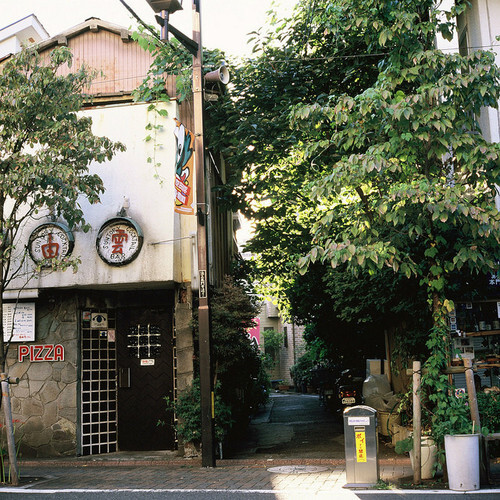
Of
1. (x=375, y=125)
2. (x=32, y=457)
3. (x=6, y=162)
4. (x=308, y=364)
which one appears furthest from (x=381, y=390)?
(x=308, y=364)

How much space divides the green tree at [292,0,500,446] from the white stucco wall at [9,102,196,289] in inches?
147

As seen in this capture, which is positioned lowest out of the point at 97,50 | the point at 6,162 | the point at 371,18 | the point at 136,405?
the point at 136,405

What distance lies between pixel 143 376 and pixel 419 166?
7.26 meters

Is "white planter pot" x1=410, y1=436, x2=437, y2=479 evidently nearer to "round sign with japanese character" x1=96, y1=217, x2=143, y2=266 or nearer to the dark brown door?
the dark brown door

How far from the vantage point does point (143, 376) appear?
1303cm

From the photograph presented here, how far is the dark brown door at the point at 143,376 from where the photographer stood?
505 inches

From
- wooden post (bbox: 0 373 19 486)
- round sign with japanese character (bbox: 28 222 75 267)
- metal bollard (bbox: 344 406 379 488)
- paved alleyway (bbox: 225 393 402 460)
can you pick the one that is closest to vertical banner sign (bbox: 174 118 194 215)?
round sign with japanese character (bbox: 28 222 75 267)

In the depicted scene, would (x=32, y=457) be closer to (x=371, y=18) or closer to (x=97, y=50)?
(x=97, y=50)

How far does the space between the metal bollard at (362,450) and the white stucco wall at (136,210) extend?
501cm

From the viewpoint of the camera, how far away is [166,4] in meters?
9.75

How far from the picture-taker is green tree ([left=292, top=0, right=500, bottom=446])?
8.27 meters

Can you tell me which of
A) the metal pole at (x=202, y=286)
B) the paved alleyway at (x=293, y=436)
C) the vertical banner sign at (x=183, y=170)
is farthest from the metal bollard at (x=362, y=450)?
the vertical banner sign at (x=183, y=170)

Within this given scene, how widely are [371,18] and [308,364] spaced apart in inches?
896

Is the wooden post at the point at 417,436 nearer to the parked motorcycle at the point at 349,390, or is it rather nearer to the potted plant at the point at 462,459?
the potted plant at the point at 462,459
